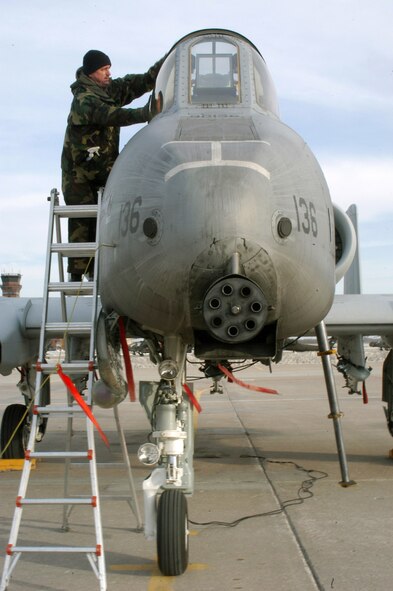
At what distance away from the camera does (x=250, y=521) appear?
5.79 meters

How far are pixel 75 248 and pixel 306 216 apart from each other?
5.78 feet

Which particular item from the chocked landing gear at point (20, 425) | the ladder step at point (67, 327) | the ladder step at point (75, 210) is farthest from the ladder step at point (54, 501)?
the chocked landing gear at point (20, 425)

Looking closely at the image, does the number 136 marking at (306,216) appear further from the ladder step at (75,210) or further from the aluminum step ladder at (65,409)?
the ladder step at (75,210)

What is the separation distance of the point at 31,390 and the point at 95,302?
15.1 ft

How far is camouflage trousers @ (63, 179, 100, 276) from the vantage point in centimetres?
639

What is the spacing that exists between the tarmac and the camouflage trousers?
5.63 ft

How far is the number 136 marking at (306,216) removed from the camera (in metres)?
4.32

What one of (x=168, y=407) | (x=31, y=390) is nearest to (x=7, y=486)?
(x=31, y=390)

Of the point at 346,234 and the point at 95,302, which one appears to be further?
the point at 346,234

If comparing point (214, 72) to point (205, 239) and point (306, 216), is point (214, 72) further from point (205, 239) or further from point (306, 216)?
point (205, 239)

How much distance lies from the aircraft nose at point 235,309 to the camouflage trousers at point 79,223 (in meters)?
2.58

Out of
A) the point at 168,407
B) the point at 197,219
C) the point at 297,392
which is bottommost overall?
the point at 297,392

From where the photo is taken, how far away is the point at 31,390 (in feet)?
30.6

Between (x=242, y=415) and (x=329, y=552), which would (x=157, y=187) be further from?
(x=242, y=415)
